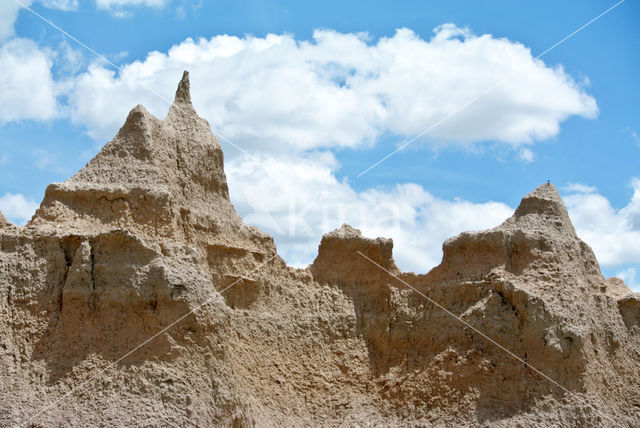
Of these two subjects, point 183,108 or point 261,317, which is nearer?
point 261,317

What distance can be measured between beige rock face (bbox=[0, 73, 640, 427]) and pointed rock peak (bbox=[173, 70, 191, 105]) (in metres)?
0.04

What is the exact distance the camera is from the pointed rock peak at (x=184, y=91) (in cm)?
2052

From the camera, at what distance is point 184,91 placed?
20.6 m

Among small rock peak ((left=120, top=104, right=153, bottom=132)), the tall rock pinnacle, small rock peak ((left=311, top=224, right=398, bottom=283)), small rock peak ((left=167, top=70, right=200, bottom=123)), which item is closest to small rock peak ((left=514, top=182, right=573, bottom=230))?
small rock peak ((left=311, top=224, right=398, bottom=283))

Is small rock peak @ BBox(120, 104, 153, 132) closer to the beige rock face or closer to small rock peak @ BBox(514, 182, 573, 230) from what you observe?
the beige rock face

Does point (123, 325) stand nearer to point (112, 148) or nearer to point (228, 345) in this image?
point (228, 345)

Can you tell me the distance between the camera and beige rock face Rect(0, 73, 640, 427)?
607 inches

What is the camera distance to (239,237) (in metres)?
19.6

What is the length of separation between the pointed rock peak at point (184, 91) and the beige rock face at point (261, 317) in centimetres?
4

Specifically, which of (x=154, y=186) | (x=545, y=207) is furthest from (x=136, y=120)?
(x=545, y=207)

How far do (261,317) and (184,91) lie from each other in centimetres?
565

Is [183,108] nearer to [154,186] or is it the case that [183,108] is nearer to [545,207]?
[154,186]

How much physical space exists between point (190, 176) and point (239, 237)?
5.63ft

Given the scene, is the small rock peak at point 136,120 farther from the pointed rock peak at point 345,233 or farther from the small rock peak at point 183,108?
the pointed rock peak at point 345,233
